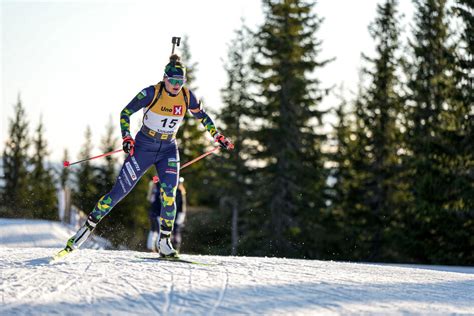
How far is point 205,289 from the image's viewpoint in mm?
5648

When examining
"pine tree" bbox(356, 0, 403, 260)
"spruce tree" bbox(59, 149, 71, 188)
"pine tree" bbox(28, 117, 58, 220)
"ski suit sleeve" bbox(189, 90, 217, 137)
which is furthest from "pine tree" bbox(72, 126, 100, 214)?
"ski suit sleeve" bbox(189, 90, 217, 137)

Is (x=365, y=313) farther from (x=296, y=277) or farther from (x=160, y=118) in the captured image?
(x=160, y=118)

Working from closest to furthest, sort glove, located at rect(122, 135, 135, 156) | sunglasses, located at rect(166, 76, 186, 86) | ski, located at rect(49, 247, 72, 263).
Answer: ski, located at rect(49, 247, 72, 263) < glove, located at rect(122, 135, 135, 156) < sunglasses, located at rect(166, 76, 186, 86)

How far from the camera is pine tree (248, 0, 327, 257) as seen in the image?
28953 mm

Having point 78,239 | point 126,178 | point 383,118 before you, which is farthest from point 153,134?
point 383,118

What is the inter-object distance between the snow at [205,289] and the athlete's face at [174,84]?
6.55 feet

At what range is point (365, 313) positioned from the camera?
16.9ft

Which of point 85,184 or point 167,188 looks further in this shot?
point 85,184

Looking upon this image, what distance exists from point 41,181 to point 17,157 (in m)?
3.11

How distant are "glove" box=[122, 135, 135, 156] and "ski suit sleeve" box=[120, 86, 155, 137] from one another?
14 centimetres

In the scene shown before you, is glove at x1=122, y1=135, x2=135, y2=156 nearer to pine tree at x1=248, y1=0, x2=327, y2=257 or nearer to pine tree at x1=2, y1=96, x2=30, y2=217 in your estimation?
pine tree at x1=248, y1=0, x2=327, y2=257

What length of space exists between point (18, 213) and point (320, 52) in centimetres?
1753

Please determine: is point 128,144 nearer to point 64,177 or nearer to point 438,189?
point 438,189

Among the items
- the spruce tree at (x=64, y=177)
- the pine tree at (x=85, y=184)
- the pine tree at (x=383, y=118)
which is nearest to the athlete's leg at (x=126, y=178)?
the pine tree at (x=383, y=118)
